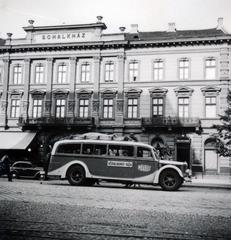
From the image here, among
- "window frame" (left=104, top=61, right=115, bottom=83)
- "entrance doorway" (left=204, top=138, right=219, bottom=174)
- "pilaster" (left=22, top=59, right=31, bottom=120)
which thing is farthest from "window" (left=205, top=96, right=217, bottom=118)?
"pilaster" (left=22, top=59, right=31, bottom=120)

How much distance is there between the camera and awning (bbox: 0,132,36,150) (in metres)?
35.6

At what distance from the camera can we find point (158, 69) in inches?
1421

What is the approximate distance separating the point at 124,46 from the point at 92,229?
3022 cm

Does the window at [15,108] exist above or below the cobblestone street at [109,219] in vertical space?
above

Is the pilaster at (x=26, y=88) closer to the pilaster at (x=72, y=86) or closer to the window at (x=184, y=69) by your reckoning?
the pilaster at (x=72, y=86)

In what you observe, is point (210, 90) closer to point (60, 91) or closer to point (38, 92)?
point (60, 91)

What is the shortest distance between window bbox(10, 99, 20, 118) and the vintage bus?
19820 mm

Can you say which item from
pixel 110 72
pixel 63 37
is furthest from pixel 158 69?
pixel 63 37

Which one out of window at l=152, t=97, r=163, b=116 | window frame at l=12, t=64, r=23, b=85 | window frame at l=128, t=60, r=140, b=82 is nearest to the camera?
window at l=152, t=97, r=163, b=116

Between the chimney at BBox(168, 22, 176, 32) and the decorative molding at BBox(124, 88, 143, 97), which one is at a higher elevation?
the chimney at BBox(168, 22, 176, 32)

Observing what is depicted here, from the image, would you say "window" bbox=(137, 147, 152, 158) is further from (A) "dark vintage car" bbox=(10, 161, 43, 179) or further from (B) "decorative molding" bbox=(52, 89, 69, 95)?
(B) "decorative molding" bbox=(52, 89, 69, 95)

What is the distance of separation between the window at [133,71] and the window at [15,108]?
11414 millimetres

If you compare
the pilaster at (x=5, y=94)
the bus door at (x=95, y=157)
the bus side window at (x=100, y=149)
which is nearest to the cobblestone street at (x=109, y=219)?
the bus door at (x=95, y=157)

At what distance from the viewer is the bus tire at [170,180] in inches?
733
